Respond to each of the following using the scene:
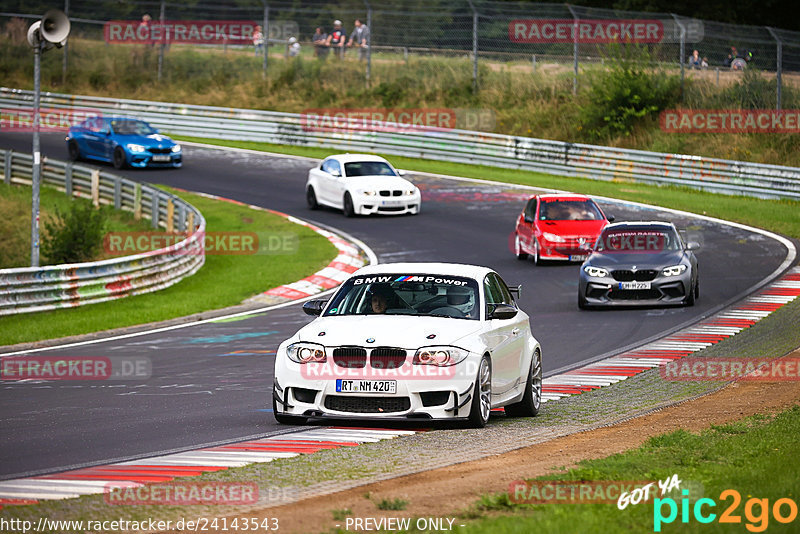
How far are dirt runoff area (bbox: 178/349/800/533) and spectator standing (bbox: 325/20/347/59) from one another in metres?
35.8

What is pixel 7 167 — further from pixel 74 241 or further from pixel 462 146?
pixel 462 146

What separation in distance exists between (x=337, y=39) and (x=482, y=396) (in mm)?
38070

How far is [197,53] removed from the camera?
2024 inches

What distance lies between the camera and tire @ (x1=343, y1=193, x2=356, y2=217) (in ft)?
106

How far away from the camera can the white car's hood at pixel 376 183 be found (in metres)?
32.2

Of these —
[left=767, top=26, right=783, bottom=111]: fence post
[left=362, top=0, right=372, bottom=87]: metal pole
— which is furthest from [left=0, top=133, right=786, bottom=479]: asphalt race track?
[left=767, top=26, right=783, bottom=111]: fence post

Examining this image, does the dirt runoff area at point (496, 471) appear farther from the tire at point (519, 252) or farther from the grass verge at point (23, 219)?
the grass verge at point (23, 219)

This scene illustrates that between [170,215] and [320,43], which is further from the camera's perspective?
[320,43]

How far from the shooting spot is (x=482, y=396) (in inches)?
419

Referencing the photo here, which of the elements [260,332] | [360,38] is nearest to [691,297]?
[260,332]

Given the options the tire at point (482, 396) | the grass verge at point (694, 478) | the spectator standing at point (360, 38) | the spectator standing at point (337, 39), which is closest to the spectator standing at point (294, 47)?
the spectator standing at point (337, 39)

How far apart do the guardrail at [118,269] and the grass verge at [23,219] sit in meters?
0.45

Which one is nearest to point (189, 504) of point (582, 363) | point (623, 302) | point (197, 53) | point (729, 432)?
point (729, 432)

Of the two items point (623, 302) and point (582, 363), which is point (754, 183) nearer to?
point (623, 302)
